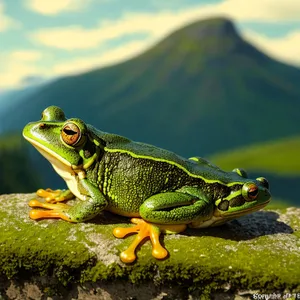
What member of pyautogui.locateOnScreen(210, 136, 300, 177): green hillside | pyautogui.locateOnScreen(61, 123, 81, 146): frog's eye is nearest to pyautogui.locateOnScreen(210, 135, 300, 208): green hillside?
pyautogui.locateOnScreen(210, 136, 300, 177): green hillside

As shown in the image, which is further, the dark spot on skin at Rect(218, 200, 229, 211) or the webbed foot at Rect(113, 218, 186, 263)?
the dark spot on skin at Rect(218, 200, 229, 211)

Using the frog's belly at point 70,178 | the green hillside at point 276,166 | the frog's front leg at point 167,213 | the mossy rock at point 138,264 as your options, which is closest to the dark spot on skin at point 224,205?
the frog's front leg at point 167,213

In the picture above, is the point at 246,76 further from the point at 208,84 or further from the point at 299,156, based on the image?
the point at 299,156

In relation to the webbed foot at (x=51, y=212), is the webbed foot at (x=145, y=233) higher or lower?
lower

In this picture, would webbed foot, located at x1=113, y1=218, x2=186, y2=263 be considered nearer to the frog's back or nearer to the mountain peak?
the frog's back

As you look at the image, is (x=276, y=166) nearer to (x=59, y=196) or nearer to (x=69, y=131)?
(x=59, y=196)

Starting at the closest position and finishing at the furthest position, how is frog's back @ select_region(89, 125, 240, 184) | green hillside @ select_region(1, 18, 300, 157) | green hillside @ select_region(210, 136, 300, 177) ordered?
frog's back @ select_region(89, 125, 240, 184) → green hillside @ select_region(210, 136, 300, 177) → green hillside @ select_region(1, 18, 300, 157)

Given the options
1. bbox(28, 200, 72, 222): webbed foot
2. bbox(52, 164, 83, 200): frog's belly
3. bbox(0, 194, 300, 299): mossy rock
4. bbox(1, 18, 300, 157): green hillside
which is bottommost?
bbox(1, 18, 300, 157): green hillside

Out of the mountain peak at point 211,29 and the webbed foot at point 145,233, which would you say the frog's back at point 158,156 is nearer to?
the webbed foot at point 145,233
